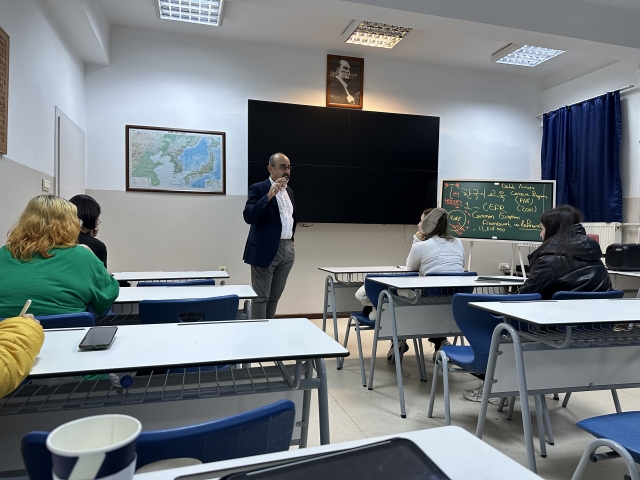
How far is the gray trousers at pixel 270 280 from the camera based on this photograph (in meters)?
3.42

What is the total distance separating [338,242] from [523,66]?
10.8ft

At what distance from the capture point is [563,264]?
2.18 m

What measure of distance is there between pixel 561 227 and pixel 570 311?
729 mm

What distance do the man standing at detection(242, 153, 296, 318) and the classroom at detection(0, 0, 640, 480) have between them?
2.57 ft

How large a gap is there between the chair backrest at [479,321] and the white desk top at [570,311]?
141 millimetres

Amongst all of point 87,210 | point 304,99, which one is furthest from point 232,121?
point 87,210

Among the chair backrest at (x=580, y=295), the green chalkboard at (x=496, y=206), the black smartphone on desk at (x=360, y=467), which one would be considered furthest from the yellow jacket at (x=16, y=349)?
the green chalkboard at (x=496, y=206)

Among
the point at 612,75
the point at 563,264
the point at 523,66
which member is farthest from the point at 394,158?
the point at 563,264

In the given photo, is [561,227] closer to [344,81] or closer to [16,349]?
[16,349]

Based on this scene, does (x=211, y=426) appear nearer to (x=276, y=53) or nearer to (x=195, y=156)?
(x=195, y=156)

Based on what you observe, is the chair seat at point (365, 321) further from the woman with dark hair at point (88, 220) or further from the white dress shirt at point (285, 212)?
the woman with dark hair at point (88, 220)

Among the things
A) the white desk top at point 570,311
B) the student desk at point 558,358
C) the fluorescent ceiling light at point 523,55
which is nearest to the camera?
the white desk top at point 570,311

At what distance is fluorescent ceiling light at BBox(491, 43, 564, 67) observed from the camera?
15.7 feet

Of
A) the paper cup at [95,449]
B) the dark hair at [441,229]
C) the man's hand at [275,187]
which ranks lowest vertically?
the paper cup at [95,449]
